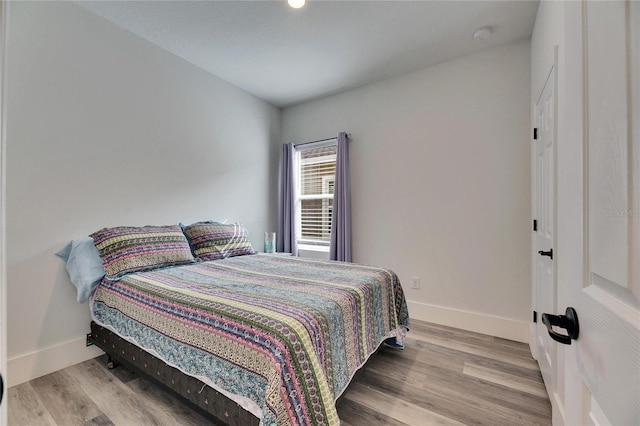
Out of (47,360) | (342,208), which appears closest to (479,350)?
(342,208)

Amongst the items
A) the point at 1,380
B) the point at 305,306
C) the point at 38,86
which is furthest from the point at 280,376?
the point at 38,86

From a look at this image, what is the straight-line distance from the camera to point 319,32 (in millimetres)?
2406

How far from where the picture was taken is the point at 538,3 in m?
2.04

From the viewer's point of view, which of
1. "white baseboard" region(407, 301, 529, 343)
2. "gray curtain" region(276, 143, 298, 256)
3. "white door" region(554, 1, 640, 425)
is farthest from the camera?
"gray curtain" region(276, 143, 298, 256)

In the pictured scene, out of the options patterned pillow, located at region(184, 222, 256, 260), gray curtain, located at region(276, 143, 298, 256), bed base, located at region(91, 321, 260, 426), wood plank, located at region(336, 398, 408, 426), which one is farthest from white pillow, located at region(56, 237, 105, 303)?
gray curtain, located at region(276, 143, 298, 256)

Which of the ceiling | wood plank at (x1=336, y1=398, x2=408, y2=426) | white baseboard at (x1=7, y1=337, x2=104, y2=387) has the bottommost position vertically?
wood plank at (x1=336, y1=398, x2=408, y2=426)

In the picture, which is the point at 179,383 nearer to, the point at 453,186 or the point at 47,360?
the point at 47,360

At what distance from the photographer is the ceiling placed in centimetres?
213

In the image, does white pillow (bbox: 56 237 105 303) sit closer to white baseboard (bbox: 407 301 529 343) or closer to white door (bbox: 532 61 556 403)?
white baseboard (bbox: 407 301 529 343)

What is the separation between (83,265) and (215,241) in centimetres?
101

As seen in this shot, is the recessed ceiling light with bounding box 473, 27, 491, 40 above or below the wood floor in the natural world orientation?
above

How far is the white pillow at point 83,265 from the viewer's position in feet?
6.44

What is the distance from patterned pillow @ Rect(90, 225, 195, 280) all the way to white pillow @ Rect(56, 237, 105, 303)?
9 cm

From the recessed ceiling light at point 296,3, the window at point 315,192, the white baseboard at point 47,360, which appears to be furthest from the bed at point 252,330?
the recessed ceiling light at point 296,3
